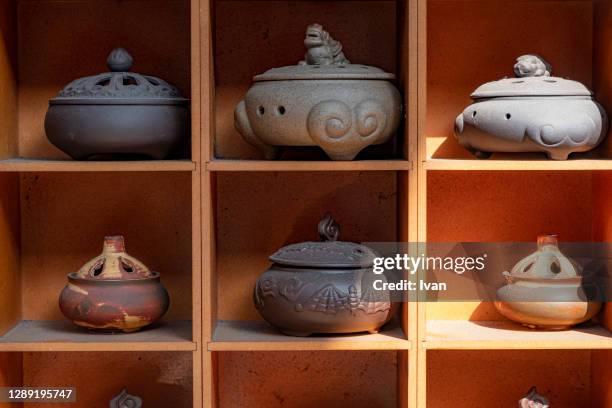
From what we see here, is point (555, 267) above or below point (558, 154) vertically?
below

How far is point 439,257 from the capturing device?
8.39 feet

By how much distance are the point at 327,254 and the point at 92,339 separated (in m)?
0.60

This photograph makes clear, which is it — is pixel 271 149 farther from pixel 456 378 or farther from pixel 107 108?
pixel 456 378

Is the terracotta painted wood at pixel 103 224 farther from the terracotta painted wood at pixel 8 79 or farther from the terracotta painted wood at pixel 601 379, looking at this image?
the terracotta painted wood at pixel 601 379

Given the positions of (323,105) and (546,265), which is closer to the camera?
(323,105)

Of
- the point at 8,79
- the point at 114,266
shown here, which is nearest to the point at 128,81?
the point at 8,79

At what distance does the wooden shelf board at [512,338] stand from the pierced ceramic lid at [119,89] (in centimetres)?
87

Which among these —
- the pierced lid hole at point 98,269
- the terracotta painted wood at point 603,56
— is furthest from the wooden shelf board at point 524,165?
the pierced lid hole at point 98,269

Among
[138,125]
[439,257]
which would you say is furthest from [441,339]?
[138,125]

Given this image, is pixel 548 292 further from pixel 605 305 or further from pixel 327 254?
pixel 327 254

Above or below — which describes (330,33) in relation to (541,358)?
above

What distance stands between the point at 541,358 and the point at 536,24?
2.98 feet

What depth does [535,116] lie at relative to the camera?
7.20 ft

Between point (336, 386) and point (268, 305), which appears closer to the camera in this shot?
point (268, 305)
